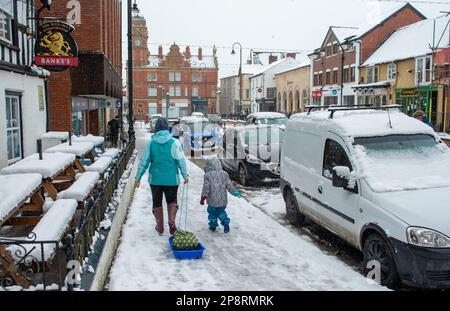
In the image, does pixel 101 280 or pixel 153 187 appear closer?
pixel 101 280

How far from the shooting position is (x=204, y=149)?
23422 mm

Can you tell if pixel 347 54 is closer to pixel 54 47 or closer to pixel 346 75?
pixel 346 75

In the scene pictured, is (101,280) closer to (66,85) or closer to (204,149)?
(66,85)

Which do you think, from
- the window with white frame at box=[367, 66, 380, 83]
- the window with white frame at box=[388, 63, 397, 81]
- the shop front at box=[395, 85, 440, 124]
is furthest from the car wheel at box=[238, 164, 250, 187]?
the window with white frame at box=[367, 66, 380, 83]

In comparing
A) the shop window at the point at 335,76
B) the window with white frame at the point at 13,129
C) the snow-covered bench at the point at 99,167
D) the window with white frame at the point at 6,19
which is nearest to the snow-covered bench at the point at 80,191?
the snow-covered bench at the point at 99,167

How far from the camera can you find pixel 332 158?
7.20 metres

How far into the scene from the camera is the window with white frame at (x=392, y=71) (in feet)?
124

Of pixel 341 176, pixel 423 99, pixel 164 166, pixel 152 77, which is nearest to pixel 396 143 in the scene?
pixel 341 176

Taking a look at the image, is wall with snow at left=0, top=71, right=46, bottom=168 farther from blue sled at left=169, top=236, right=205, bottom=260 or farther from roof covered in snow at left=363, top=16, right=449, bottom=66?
roof covered in snow at left=363, top=16, right=449, bottom=66

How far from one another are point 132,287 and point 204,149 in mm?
18169

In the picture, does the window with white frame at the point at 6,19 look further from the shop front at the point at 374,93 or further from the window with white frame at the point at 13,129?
the shop front at the point at 374,93
